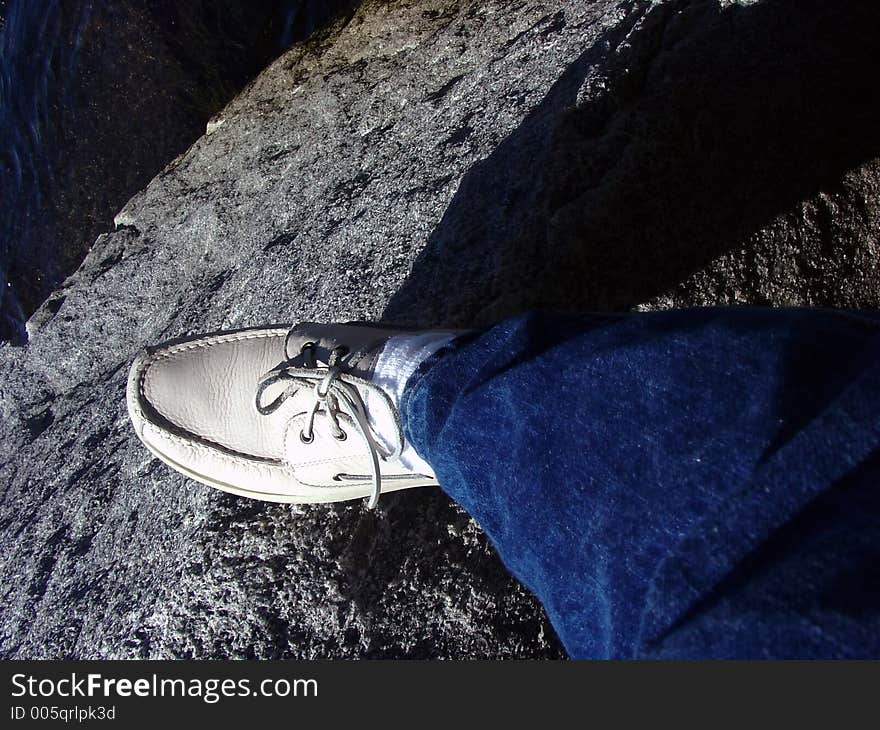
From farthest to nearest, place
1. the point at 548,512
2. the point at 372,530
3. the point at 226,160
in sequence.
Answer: the point at 226,160 → the point at 372,530 → the point at 548,512

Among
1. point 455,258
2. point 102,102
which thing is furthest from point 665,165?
point 102,102

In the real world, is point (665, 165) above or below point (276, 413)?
below

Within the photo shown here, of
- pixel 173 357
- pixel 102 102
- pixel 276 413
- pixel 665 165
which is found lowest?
pixel 665 165

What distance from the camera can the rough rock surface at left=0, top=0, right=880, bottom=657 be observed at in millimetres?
1362

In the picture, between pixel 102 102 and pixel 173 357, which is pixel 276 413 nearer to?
pixel 173 357

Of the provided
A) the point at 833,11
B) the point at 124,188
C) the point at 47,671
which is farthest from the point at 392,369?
the point at 124,188

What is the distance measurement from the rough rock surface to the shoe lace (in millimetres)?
184

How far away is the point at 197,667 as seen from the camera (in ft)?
3.28

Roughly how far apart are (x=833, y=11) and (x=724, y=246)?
641 mm

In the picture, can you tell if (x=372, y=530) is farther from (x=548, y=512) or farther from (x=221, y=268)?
(x=221, y=268)

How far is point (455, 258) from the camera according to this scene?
5.40 feet

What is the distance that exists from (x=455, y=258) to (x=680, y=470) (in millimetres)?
971

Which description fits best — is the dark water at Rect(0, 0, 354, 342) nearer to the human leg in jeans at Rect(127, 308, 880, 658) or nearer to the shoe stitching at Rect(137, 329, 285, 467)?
the shoe stitching at Rect(137, 329, 285, 467)

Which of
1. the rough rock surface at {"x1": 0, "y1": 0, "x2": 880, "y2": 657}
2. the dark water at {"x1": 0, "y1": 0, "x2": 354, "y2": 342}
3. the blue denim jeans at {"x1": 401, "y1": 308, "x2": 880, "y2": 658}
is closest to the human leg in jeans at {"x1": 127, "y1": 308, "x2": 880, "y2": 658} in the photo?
the blue denim jeans at {"x1": 401, "y1": 308, "x2": 880, "y2": 658}
